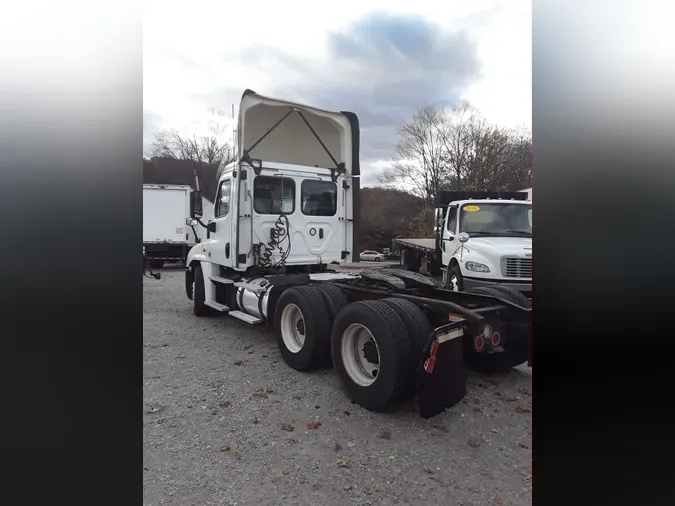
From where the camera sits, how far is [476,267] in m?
7.65

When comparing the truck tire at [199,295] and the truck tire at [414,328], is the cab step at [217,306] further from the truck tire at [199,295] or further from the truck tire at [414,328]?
the truck tire at [414,328]

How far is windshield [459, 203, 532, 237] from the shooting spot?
317 inches

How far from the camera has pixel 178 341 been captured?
6219 millimetres

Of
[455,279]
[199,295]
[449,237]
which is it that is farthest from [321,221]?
[449,237]

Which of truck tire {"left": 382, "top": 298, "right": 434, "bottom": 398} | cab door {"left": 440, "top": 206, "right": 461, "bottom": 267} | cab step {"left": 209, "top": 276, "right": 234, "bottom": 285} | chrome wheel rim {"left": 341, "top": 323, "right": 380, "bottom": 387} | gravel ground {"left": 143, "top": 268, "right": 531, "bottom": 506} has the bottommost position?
gravel ground {"left": 143, "top": 268, "right": 531, "bottom": 506}

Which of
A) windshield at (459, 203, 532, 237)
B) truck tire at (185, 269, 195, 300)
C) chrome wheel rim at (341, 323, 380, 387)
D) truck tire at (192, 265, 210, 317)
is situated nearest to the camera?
chrome wheel rim at (341, 323, 380, 387)

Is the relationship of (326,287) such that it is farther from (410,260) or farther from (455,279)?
(410,260)

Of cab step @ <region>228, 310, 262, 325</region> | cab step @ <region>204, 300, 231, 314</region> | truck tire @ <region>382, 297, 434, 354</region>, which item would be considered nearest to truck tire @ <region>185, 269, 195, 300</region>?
cab step @ <region>204, 300, 231, 314</region>

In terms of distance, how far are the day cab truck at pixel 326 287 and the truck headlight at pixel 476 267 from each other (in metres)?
2.26

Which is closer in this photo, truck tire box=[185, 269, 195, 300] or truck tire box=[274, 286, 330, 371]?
truck tire box=[274, 286, 330, 371]

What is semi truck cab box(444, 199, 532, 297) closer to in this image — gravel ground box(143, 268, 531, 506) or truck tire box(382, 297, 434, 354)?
gravel ground box(143, 268, 531, 506)

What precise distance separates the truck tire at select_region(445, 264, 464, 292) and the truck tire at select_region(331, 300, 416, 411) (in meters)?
4.39
